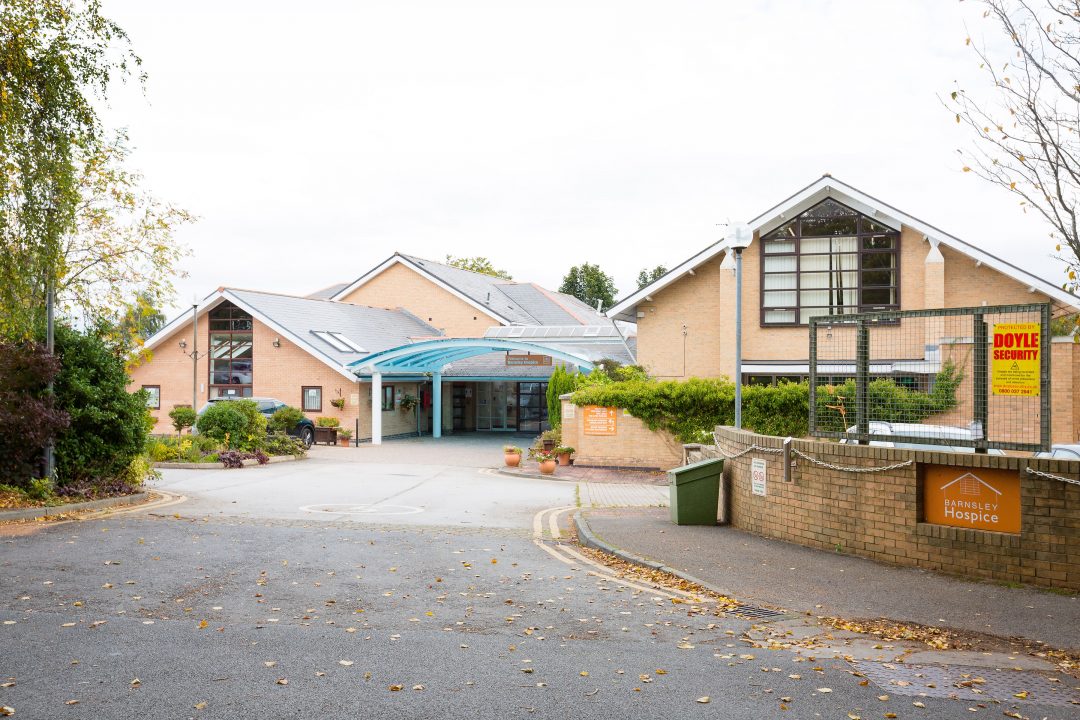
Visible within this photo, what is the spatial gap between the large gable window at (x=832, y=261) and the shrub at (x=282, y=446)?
15.0m

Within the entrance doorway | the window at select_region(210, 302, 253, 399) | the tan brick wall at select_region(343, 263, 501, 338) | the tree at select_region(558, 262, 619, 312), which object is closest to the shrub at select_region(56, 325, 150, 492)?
the window at select_region(210, 302, 253, 399)

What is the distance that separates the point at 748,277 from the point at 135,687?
23.3 m

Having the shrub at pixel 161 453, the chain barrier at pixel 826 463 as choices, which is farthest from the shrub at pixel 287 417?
the chain barrier at pixel 826 463

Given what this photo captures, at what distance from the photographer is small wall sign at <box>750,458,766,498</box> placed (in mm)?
11836

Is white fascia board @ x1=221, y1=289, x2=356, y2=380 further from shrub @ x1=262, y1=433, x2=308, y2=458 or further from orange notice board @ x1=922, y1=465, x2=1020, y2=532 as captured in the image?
orange notice board @ x1=922, y1=465, x2=1020, y2=532

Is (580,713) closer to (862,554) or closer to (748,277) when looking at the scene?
(862,554)

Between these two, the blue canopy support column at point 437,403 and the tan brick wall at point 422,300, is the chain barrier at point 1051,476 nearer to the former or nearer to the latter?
the blue canopy support column at point 437,403

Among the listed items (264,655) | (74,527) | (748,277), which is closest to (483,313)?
(748,277)

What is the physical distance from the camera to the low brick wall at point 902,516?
8633 millimetres

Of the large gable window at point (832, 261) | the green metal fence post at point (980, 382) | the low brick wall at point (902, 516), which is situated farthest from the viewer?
the large gable window at point (832, 261)

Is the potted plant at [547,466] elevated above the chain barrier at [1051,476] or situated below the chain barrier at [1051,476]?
below

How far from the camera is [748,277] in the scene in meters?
26.7

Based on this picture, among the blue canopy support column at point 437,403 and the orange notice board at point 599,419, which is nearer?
the orange notice board at point 599,419

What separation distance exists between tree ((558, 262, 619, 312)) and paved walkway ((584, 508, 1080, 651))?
68.5 metres
